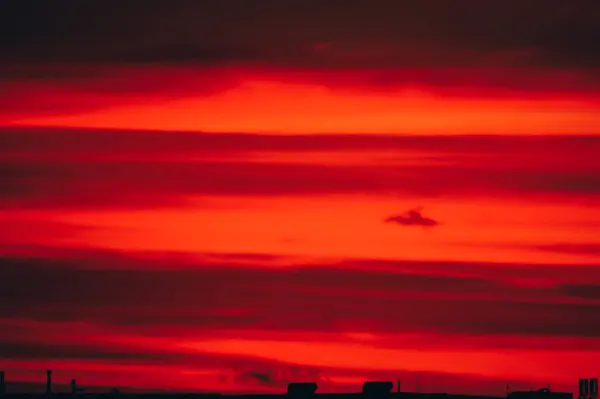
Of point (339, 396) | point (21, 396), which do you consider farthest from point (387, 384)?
point (21, 396)

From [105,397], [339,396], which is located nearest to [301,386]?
[339,396]

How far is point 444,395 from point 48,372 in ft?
106

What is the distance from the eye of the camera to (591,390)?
167750mm

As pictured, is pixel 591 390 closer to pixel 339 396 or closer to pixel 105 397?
pixel 339 396

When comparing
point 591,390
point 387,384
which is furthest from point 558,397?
point 387,384

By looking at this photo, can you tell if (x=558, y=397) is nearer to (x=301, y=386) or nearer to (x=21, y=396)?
(x=301, y=386)

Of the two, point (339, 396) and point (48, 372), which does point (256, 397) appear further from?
point (48, 372)

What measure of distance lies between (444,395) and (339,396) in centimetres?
860

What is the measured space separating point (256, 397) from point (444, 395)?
14927 mm

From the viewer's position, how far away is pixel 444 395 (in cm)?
17088

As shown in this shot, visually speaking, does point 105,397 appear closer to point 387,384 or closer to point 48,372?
point 48,372

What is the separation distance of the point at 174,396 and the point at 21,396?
12.0 metres

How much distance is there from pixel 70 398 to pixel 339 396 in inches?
825

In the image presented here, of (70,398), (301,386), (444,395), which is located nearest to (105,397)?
(70,398)
